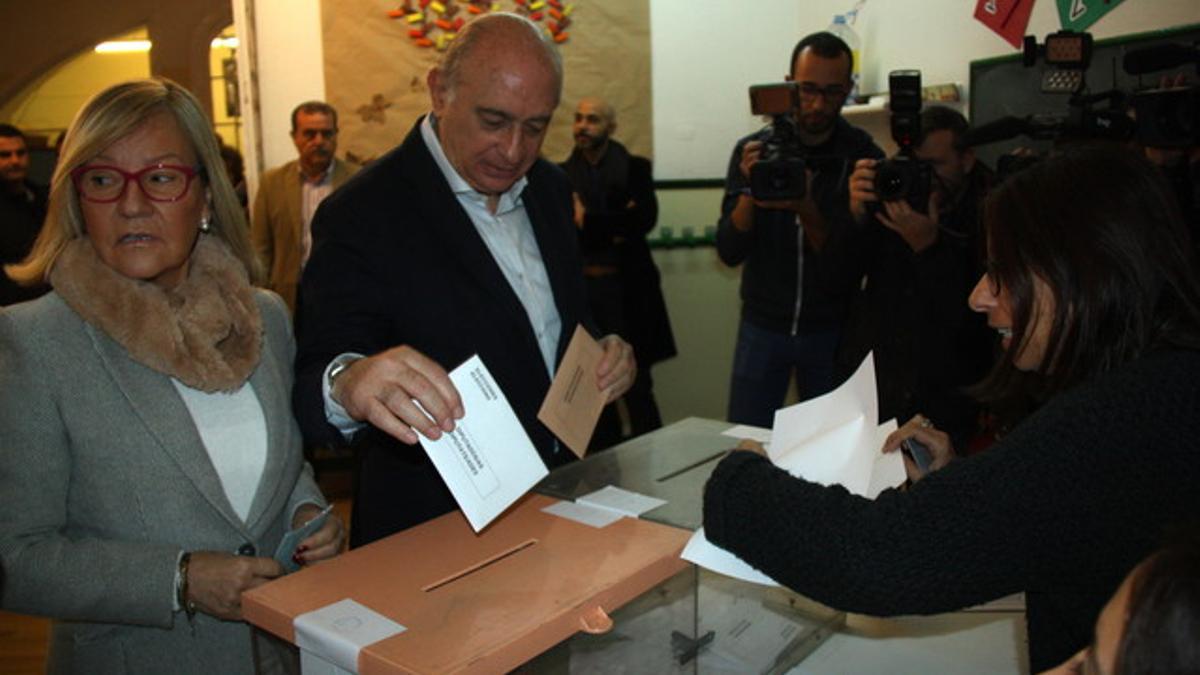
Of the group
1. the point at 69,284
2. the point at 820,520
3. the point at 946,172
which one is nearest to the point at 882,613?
the point at 820,520

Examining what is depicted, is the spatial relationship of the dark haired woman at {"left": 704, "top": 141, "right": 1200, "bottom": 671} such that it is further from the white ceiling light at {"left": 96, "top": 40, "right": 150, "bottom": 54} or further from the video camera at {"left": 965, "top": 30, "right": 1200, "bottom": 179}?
the white ceiling light at {"left": 96, "top": 40, "right": 150, "bottom": 54}

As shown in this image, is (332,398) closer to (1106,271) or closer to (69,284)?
(69,284)

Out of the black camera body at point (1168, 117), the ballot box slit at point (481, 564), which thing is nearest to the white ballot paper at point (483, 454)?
the ballot box slit at point (481, 564)

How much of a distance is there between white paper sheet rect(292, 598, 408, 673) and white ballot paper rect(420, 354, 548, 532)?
157 mm

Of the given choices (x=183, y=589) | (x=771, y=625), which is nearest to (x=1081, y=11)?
(x=771, y=625)

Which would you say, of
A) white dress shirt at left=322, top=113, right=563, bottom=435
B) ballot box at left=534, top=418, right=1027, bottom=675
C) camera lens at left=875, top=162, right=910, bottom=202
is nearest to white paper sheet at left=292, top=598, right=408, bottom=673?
ballot box at left=534, top=418, right=1027, bottom=675

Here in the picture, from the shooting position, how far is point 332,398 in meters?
1.47

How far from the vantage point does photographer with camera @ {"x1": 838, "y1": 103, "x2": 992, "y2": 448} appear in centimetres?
278

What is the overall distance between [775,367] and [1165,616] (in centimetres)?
270

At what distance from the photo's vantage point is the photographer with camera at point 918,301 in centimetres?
278

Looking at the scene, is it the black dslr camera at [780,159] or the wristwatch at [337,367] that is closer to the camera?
the wristwatch at [337,367]

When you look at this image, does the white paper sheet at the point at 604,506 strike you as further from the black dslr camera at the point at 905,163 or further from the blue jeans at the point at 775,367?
the blue jeans at the point at 775,367

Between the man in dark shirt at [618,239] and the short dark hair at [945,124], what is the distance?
5.42ft

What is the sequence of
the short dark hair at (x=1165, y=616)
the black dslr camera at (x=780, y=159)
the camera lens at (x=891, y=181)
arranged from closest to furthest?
1. the short dark hair at (x=1165, y=616)
2. the camera lens at (x=891, y=181)
3. the black dslr camera at (x=780, y=159)
